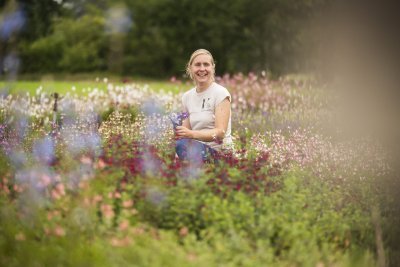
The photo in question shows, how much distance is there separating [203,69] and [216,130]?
63 cm

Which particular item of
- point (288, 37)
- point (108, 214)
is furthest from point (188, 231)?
point (288, 37)

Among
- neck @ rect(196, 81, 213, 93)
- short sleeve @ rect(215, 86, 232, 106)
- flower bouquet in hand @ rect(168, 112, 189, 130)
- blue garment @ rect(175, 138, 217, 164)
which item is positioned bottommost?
blue garment @ rect(175, 138, 217, 164)

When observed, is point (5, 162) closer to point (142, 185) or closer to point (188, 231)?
point (142, 185)

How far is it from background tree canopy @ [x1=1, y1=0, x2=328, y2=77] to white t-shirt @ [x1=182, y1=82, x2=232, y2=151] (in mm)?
30843

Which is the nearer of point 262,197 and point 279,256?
point 279,256

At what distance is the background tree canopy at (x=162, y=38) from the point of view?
37406 millimetres

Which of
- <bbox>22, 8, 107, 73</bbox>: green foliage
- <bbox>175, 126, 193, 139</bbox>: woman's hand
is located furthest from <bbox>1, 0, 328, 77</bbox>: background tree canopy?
<bbox>175, 126, 193, 139</bbox>: woman's hand

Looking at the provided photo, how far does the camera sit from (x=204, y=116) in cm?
572

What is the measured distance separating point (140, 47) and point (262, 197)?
115 ft

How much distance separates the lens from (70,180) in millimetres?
4230

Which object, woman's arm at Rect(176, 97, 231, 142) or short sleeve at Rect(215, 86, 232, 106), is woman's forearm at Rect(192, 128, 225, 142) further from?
short sleeve at Rect(215, 86, 232, 106)

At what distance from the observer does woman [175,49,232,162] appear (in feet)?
17.6

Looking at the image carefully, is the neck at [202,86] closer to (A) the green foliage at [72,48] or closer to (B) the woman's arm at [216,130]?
(B) the woman's arm at [216,130]

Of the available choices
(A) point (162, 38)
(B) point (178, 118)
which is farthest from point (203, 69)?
(A) point (162, 38)
